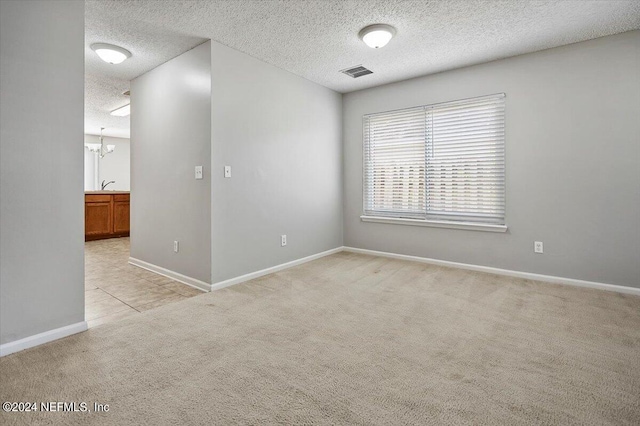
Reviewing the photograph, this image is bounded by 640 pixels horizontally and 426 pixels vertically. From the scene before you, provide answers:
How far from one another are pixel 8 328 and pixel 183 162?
208 cm

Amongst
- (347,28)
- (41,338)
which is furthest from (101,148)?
(347,28)

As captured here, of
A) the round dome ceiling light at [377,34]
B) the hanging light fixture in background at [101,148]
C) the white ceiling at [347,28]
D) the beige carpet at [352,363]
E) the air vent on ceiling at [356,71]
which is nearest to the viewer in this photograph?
the beige carpet at [352,363]

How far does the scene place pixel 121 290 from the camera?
330 centimetres

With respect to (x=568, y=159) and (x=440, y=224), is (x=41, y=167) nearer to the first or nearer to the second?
(x=440, y=224)

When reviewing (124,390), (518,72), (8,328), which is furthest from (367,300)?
(518,72)

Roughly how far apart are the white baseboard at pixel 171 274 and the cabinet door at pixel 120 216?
9.46 feet

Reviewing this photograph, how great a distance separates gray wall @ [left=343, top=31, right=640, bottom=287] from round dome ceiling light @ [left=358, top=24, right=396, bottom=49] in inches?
59.1

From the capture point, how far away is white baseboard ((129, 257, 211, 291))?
3347 millimetres

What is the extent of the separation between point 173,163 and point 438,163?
3.38m

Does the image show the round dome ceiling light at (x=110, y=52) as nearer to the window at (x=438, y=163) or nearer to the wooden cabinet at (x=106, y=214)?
the window at (x=438, y=163)

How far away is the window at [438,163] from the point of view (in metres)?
3.86

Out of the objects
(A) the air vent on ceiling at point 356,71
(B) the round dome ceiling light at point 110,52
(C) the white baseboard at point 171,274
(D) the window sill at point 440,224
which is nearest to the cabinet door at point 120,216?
(C) the white baseboard at point 171,274

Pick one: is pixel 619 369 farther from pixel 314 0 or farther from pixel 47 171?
pixel 47 171

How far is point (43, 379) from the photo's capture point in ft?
5.65
